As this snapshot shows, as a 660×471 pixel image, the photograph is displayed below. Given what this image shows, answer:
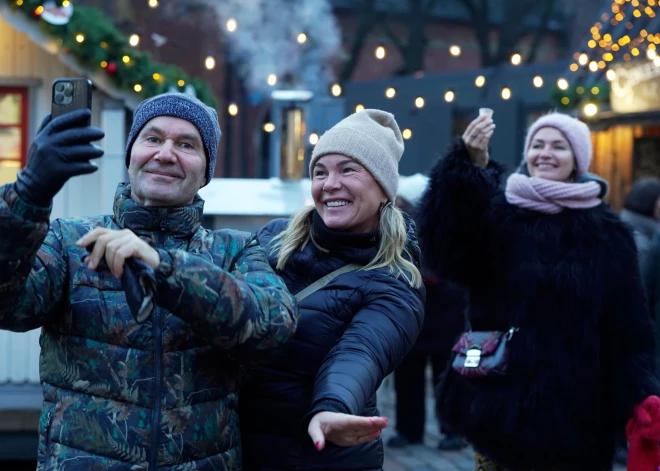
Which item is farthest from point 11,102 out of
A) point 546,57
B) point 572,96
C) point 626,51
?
point 546,57

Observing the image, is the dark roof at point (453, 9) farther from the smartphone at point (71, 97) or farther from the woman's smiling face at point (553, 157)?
the smartphone at point (71, 97)

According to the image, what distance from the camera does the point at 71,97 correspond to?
2.29 m

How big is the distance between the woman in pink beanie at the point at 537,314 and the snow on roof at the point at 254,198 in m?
3.34

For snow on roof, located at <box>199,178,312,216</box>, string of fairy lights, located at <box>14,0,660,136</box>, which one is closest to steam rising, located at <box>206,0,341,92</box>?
string of fairy lights, located at <box>14,0,660,136</box>

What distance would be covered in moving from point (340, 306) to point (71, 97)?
0.91 m

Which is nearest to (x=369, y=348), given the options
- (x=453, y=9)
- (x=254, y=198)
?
(x=254, y=198)

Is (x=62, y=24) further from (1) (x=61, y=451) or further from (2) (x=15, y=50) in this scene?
(1) (x=61, y=451)

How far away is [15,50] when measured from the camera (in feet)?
23.0

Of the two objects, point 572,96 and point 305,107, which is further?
point 572,96

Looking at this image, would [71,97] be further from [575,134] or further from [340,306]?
[575,134]

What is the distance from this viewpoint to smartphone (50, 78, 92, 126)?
2.28 m

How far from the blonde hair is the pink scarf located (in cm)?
149

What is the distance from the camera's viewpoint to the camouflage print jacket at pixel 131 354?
2402 millimetres

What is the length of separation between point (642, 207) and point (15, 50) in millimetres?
4335
